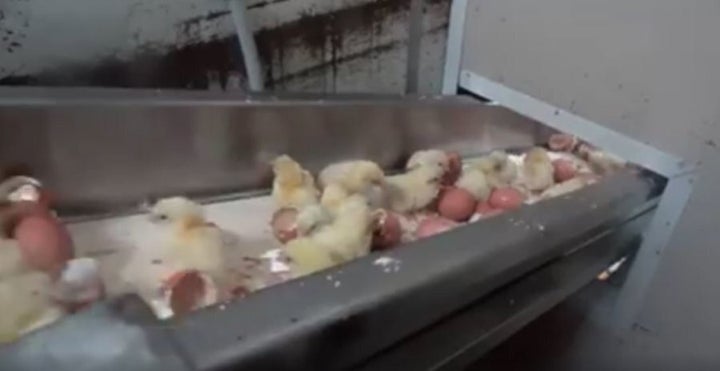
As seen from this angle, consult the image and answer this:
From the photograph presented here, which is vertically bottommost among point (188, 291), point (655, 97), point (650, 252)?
point (650, 252)

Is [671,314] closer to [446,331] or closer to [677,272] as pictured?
[677,272]

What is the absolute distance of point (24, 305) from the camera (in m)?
0.67

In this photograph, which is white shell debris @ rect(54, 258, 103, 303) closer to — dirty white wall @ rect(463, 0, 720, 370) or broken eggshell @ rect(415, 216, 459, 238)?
broken eggshell @ rect(415, 216, 459, 238)

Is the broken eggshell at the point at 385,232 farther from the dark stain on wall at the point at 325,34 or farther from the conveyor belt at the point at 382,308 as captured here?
the dark stain on wall at the point at 325,34

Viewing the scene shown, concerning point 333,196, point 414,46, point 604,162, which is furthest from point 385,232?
point 414,46

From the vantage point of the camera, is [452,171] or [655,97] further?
[452,171]

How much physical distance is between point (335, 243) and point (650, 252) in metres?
0.47

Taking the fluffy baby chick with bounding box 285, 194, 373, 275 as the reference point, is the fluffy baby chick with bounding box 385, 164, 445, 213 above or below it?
below

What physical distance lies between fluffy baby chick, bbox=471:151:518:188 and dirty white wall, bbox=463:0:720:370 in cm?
13

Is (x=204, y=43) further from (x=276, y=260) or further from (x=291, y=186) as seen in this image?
(x=276, y=260)

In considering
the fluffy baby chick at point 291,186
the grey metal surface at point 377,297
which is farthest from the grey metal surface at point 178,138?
the grey metal surface at point 377,297

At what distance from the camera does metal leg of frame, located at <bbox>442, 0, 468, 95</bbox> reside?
1.27 metres

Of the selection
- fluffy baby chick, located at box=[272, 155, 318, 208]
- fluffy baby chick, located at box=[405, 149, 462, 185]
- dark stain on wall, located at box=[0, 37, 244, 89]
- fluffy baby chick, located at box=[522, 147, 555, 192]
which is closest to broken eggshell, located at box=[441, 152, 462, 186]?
fluffy baby chick, located at box=[405, 149, 462, 185]

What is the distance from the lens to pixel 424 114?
1206 millimetres
